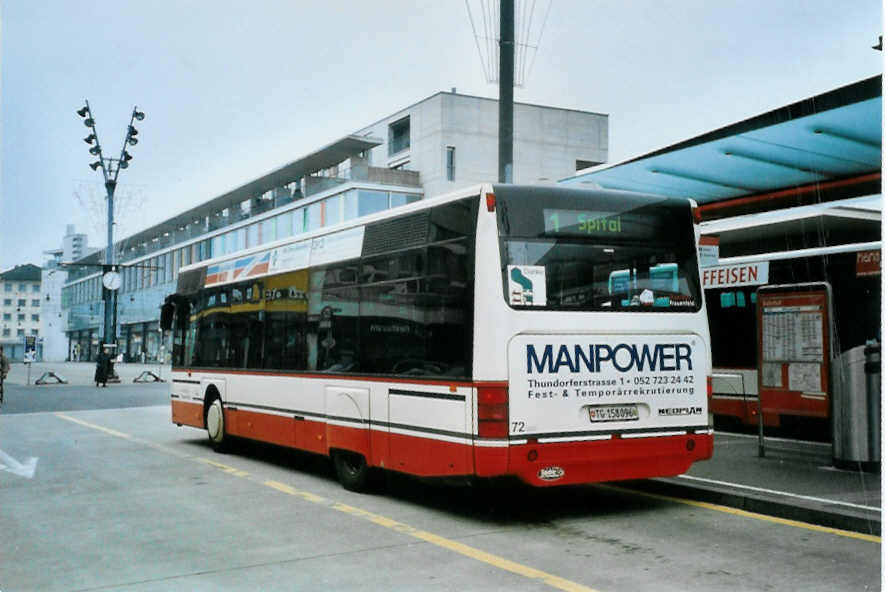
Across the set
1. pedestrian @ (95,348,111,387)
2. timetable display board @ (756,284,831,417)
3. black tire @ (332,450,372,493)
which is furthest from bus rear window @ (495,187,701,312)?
pedestrian @ (95,348,111,387)

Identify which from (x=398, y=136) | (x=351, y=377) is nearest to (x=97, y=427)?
(x=351, y=377)

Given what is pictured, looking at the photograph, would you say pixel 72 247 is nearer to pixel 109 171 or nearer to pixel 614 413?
pixel 109 171

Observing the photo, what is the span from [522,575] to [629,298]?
10.1 feet

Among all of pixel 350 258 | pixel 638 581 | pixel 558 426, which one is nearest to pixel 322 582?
pixel 638 581

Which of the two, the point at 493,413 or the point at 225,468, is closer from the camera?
the point at 493,413

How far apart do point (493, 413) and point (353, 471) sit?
9.36 ft

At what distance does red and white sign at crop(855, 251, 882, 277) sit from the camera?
11320mm

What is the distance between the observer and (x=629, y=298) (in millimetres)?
8398

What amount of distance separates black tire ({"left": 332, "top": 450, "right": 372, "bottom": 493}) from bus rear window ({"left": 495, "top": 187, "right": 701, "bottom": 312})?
2.86 m

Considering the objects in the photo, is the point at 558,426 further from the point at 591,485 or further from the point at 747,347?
the point at 747,347

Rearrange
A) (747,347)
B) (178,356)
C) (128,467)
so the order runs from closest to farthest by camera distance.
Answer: (128,467) < (747,347) < (178,356)

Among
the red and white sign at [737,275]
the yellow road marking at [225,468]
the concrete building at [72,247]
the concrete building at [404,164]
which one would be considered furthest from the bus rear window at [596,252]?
the concrete building at [72,247]

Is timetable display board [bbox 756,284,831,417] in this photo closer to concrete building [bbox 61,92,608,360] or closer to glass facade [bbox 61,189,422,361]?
glass facade [bbox 61,189,422,361]

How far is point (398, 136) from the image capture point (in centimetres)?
5981
